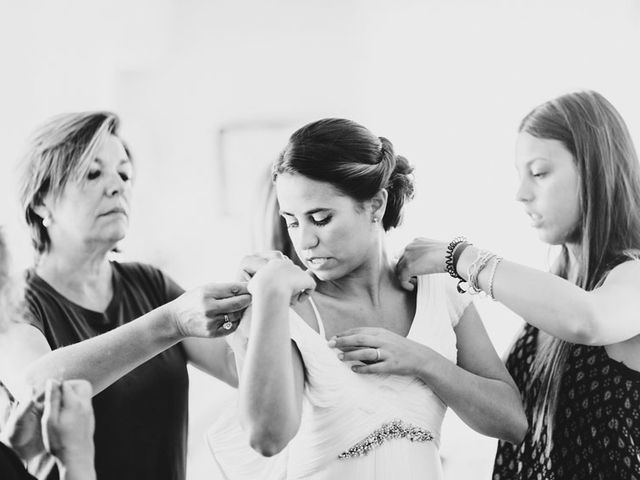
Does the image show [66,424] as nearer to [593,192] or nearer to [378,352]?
[378,352]

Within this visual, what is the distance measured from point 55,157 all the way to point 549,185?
1013 mm

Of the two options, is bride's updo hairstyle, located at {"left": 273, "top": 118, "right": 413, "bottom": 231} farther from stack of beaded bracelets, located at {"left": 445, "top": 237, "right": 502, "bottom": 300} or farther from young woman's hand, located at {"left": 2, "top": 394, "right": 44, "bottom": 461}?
young woman's hand, located at {"left": 2, "top": 394, "right": 44, "bottom": 461}

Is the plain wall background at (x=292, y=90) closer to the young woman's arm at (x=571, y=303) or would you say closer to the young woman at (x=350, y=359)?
the young woman at (x=350, y=359)

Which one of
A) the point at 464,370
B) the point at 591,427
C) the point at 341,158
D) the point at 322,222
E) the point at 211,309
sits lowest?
the point at 591,427

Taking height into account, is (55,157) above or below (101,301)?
above

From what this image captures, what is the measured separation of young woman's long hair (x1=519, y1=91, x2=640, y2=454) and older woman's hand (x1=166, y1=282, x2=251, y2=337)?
641mm

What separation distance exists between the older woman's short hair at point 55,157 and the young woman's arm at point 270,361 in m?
0.58

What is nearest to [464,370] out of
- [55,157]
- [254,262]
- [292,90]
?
[254,262]

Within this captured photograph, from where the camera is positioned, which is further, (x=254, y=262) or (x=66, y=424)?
(x=254, y=262)

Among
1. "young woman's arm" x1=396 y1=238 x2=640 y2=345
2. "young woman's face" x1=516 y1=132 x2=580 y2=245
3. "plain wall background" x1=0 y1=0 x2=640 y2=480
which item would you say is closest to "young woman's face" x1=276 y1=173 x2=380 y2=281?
"young woman's arm" x1=396 y1=238 x2=640 y2=345

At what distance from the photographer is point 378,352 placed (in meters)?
1.34

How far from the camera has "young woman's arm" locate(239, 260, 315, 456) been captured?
123cm

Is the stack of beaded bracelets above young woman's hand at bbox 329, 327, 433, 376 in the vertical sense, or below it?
above

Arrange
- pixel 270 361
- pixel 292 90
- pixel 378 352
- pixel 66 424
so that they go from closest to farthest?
pixel 66 424, pixel 270 361, pixel 378 352, pixel 292 90
